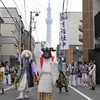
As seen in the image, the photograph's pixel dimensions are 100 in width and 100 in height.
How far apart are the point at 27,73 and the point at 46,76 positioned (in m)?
2.53

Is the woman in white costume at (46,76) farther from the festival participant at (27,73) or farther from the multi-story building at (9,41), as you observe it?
the multi-story building at (9,41)

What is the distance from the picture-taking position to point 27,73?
41.1 ft

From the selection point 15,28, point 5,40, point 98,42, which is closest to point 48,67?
point 98,42

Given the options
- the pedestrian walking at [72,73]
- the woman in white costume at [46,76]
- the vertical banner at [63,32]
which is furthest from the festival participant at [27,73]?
the vertical banner at [63,32]

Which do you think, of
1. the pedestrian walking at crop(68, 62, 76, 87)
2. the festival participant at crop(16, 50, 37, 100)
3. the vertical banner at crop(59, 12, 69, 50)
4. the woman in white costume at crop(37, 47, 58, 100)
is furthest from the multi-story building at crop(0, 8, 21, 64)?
the woman in white costume at crop(37, 47, 58, 100)

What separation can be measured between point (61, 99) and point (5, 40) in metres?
37.5

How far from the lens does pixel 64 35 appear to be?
2617cm

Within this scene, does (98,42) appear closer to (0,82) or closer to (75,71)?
(75,71)

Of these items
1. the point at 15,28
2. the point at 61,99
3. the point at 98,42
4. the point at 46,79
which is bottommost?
the point at 61,99

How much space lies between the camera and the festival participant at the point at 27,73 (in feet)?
40.6

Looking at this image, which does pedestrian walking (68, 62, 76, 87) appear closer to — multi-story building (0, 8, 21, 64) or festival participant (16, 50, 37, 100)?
festival participant (16, 50, 37, 100)

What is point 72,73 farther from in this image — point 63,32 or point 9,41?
point 9,41

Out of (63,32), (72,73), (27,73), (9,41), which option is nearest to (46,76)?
(27,73)

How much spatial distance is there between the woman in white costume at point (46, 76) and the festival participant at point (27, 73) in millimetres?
2018
